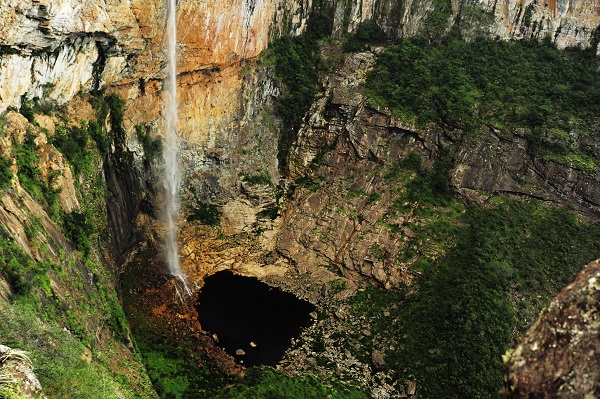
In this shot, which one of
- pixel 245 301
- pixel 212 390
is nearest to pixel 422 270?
pixel 245 301

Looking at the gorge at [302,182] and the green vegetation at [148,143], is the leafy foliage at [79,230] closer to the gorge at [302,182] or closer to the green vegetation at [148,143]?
the gorge at [302,182]

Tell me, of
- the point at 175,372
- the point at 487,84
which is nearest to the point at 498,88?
the point at 487,84

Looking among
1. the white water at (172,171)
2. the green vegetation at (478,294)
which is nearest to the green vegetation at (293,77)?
the white water at (172,171)

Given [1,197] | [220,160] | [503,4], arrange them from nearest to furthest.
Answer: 1. [1,197]
2. [220,160]
3. [503,4]

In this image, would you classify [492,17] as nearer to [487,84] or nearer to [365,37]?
[487,84]

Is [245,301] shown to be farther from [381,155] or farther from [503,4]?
[503,4]

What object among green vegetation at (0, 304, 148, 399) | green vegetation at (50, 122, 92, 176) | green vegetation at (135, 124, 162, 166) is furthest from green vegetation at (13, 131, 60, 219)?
green vegetation at (135, 124, 162, 166)

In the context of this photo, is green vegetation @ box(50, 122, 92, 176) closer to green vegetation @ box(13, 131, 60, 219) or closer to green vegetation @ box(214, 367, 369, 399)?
green vegetation @ box(13, 131, 60, 219)
